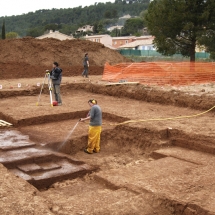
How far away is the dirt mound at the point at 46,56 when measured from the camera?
25594 mm

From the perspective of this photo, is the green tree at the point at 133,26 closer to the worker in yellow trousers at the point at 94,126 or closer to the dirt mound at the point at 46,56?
the dirt mound at the point at 46,56

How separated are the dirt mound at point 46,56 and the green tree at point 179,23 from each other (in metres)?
6.79

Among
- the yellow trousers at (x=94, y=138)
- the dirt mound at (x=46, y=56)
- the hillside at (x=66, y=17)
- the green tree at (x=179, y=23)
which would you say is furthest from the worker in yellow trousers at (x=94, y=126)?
the hillside at (x=66, y=17)

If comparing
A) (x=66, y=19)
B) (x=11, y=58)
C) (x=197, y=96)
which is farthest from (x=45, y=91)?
(x=66, y=19)

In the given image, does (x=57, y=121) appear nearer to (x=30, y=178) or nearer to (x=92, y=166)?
(x=92, y=166)

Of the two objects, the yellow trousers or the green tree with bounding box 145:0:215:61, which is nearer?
the yellow trousers

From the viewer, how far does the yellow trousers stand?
9883 mm

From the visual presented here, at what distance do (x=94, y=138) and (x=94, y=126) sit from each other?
0.42 metres

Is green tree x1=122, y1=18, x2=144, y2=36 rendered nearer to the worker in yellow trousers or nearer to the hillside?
the hillside

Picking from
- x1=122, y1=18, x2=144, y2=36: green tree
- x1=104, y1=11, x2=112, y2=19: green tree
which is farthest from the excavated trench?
x1=104, y1=11, x2=112, y2=19: green tree

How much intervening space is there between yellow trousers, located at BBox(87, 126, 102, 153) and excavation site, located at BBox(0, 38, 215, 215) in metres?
0.25

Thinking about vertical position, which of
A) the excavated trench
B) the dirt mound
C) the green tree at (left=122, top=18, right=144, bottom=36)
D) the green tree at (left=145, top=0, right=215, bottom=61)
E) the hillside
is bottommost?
the excavated trench

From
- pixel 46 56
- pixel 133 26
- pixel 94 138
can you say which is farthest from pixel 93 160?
pixel 133 26

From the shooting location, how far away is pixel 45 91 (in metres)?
18.5
